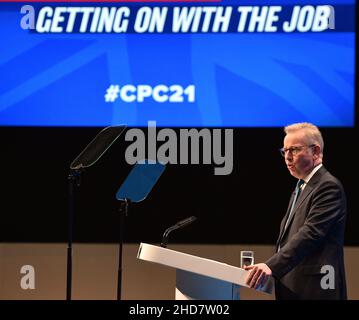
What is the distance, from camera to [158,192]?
565 cm

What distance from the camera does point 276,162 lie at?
220 inches

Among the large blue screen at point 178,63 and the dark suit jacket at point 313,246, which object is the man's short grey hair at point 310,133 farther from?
the large blue screen at point 178,63

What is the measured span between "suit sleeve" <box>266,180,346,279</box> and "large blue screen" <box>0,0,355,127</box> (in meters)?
1.85

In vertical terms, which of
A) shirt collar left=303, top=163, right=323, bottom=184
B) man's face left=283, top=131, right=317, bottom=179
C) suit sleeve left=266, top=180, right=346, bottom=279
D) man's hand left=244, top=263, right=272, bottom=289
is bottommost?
man's hand left=244, top=263, right=272, bottom=289

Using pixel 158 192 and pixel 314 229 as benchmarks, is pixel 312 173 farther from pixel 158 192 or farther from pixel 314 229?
pixel 158 192

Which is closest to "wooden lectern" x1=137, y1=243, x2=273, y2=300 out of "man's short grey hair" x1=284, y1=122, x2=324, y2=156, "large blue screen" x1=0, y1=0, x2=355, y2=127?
"man's short grey hair" x1=284, y1=122, x2=324, y2=156

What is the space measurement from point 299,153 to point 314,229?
16.2 inches

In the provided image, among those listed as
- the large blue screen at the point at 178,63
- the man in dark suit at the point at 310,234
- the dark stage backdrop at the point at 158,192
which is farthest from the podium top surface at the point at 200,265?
the dark stage backdrop at the point at 158,192

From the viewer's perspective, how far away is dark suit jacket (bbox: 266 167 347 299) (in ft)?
11.1

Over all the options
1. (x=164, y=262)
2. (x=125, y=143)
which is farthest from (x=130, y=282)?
(x=164, y=262)

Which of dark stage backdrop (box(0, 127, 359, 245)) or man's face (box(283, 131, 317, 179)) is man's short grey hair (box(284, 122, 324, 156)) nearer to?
man's face (box(283, 131, 317, 179))

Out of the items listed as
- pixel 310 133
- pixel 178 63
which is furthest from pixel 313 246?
pixel 178 63
